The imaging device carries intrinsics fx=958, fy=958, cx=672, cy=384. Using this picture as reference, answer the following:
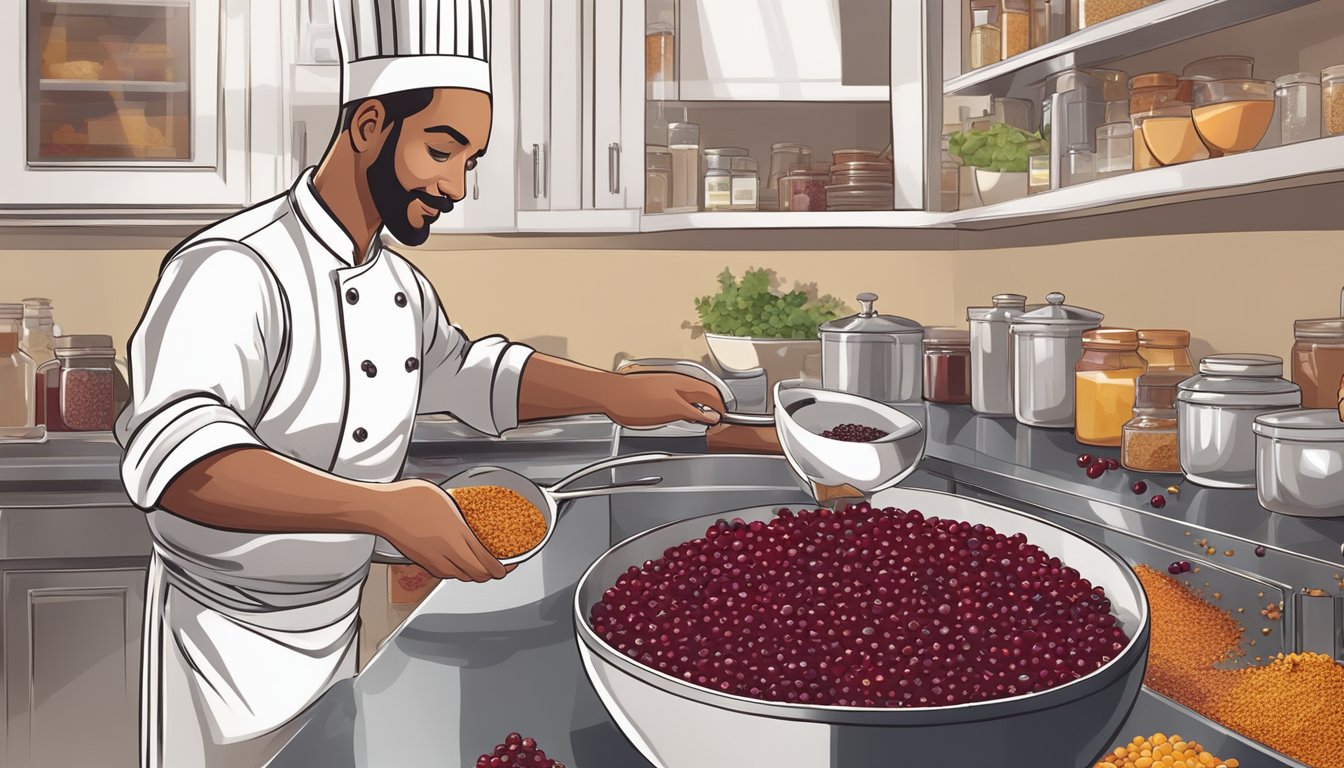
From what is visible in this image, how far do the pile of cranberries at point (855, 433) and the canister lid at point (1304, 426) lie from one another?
42cm

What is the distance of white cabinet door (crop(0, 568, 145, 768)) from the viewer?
65.4 inches

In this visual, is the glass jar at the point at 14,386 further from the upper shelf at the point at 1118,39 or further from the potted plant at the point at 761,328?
the upper shelf at the point at 1118,39

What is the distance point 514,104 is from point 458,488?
1.07 metres

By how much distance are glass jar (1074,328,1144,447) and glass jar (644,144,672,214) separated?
0.95 m

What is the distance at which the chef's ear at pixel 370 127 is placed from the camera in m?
1.29

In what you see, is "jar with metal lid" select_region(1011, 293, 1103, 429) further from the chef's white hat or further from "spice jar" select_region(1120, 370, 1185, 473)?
the chef's white hat

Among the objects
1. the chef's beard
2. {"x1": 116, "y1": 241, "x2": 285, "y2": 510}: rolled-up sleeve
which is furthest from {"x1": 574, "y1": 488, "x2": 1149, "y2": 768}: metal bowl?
the chef's beard

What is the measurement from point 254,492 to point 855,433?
71 cm

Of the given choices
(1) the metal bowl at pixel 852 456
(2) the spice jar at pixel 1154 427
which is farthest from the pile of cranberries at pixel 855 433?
(2) the spice jar at pixel 1154 427

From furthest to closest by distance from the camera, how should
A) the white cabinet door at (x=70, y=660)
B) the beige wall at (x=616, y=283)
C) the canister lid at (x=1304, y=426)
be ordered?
the beige wall at (x=616, y=283), the white cabinet door at (x=70, y=660), the canister lid at (x=1304, y=426)

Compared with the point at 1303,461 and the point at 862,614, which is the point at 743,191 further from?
the point at 862,614

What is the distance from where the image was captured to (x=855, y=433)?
1.23m

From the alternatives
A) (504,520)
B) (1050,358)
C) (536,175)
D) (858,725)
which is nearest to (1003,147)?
(1050,358)

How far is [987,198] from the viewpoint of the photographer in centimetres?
180
